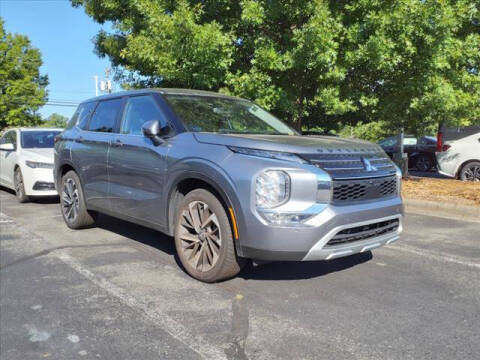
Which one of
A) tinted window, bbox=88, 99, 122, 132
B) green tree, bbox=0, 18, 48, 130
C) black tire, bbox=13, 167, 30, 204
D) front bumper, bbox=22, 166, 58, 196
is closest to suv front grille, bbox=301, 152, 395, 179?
tinted window, bbox=88, 99, 122, 132

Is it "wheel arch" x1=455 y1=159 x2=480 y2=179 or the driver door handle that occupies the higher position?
the driver door handle

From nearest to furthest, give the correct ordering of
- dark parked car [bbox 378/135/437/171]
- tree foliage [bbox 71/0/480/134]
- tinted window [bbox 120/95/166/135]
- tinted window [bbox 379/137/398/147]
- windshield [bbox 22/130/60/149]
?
1. tinted window [bbox 120/95/166/135]
2. tree foliage [bbox 71/0/480/134]
3. windshield [bbox 22/130/60/149]
4. dark parked car [bbox 378/135/437/171]
5. tinted window [bbox 379/137/398/147]

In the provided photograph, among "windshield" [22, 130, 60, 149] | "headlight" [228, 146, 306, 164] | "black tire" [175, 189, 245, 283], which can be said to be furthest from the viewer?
"windshield" [22, 130, 60, 149]

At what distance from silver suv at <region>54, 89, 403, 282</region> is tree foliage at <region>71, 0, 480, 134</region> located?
3.48m

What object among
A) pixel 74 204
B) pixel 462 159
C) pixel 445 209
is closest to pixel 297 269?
pixel 74 204

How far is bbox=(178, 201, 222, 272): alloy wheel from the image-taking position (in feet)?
12.5

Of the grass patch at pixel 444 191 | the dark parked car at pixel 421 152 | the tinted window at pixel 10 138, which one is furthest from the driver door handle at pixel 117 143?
the dark parked car at pixel 421 152

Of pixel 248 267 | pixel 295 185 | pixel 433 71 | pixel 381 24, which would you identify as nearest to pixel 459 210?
pixel 433 71

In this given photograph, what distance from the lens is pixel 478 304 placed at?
3535mm

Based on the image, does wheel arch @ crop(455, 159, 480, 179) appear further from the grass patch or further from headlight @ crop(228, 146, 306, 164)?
headlight @ crop(228, 146, 306, 164)

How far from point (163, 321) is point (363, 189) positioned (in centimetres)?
190

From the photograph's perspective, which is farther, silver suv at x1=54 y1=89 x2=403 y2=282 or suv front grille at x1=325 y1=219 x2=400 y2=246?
suv front grille at x1=325 y1=219 x2=400 y2=246

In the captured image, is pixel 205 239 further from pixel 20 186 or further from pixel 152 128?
pixel 20 186

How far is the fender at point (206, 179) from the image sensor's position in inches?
140
